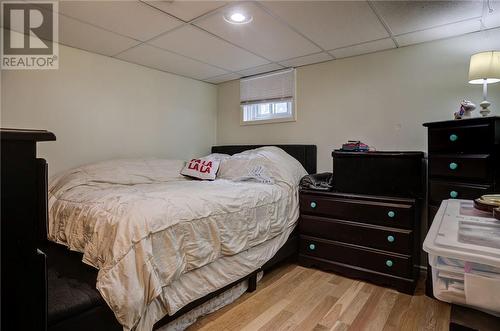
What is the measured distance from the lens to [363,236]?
2.37 m

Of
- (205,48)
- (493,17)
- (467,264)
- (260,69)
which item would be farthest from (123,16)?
(493,17)

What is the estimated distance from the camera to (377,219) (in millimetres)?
2314

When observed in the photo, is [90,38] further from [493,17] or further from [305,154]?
[493,17]

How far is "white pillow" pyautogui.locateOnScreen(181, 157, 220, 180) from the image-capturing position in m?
2.94

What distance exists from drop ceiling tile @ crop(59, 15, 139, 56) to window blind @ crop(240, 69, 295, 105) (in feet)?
5.12

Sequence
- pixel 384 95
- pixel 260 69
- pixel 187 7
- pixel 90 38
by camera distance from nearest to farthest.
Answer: pixel 187 7
pixel 90 38
pixel 384 95
pixel 260 69

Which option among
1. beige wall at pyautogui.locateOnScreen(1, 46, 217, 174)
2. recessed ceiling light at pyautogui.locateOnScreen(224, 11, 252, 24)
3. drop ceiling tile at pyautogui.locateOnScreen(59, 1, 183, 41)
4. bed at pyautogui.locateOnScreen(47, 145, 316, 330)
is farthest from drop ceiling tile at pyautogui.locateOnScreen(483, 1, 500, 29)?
beige wall at pyautogui.locateOnScreen(1, 46, 217, 174)

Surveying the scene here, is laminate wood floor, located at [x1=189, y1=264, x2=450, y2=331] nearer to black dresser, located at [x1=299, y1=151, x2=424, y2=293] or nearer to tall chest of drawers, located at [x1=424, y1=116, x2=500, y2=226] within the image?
black dresser, located at [x1=299, y1=151, x2=424, y2=293]

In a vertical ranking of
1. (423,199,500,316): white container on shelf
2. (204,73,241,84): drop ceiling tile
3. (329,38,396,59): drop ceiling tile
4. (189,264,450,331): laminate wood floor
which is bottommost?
(189,264,450,331): laminate wood floor

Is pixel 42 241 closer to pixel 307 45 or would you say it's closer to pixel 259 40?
pixel 259 40

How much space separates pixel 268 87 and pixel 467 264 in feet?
10.4

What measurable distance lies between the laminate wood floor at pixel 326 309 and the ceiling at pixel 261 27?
2078mm

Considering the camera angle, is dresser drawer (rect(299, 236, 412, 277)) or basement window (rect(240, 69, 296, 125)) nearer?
dresser drawer (rect(299, 236, 412, 277))

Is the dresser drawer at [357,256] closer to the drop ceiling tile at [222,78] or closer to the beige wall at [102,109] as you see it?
the beige wall at [102,109]
